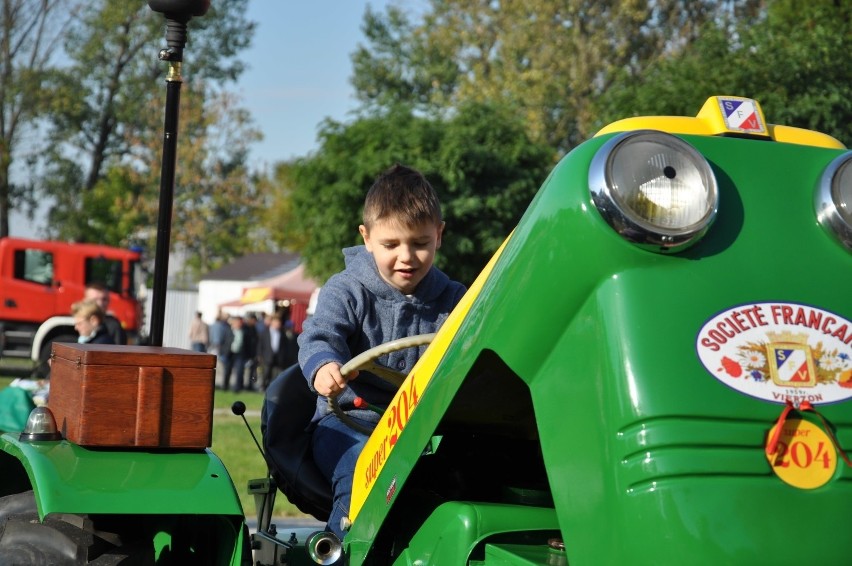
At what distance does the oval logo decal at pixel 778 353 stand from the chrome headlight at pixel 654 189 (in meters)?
0.17

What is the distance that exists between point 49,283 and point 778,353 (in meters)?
23.3

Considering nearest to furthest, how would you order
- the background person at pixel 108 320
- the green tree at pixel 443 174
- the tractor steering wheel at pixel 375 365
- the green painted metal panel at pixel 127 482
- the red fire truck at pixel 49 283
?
the green painted metal panel at pixel 127 482 < the tractor steering wheel at pixel 375 365 < the background person at pixel 108 320 < the green tree at pixel 443 174 < the red fire truck at pixel 49 283

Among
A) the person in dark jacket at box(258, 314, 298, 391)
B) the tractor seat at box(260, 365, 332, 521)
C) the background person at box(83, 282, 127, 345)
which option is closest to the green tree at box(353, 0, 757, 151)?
the person in dark jacket at box(258, 314, 298, 391)

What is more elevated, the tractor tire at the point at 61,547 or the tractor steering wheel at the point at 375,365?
the tractor steering wheel at the point at 375,365

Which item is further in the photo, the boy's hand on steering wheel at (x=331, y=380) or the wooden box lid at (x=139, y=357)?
the wooden box lid at (x=139, y=357)

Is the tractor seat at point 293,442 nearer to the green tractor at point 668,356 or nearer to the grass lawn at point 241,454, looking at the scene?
the green tractor at point 668,356

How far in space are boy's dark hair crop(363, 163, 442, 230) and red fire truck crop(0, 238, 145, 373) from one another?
67.1 ft

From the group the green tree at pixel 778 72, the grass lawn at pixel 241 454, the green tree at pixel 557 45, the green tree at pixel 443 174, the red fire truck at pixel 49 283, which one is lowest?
the grass lawn at pixel 241 454

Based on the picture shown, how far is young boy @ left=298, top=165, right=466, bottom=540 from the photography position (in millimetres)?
3295

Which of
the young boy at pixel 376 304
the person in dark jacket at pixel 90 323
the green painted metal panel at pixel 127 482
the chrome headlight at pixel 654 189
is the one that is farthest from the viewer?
the person in dark jacket at pixel 90 323

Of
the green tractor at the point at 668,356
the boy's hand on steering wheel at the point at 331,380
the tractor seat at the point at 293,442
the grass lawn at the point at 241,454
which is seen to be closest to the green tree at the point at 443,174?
the grass lawn at the point at 241,454

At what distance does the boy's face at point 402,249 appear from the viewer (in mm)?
3328

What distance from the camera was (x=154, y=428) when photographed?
→ 10.5ft

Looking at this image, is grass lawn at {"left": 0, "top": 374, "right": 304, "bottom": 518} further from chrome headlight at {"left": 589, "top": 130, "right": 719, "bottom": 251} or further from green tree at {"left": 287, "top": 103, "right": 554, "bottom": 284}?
green tree at {"left": 287, "top": 103, "right": 554, "bottom": 284}
